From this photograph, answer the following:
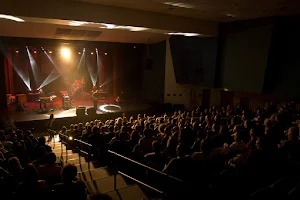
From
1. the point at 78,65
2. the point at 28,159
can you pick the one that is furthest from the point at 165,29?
the point at 78,65

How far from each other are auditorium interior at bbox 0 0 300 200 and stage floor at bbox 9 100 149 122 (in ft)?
0.28

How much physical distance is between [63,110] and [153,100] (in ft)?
19.9

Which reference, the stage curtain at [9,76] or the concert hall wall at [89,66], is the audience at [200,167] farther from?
the stage curtain at [9,76]

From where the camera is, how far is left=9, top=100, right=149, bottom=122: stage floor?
12.8 meters

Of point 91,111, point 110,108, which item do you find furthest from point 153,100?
point 91,111

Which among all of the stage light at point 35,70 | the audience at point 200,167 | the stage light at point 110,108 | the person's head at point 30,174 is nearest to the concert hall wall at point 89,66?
the stage light at point 35,70

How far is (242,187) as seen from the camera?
3086mm

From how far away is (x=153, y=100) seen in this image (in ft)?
58.4

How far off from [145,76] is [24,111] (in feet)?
27.1

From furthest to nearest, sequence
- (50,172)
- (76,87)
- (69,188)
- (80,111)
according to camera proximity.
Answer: (76,87), (80,111), (50,172), (69,188)

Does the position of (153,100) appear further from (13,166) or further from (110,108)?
(13,166)

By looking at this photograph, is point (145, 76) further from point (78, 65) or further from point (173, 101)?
point (78, 65)

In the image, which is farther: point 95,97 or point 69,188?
point 95,97

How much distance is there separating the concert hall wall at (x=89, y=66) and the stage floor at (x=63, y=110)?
2.15 metres
